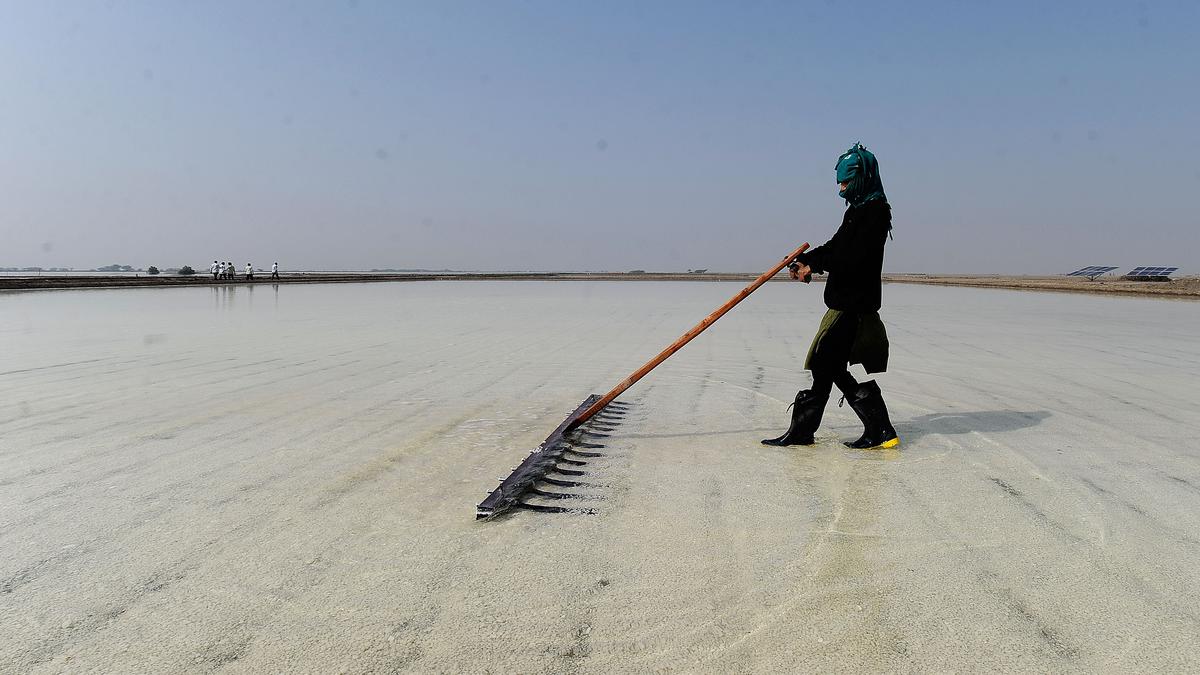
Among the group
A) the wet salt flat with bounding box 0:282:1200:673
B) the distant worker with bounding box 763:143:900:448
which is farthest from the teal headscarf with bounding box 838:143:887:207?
the wet salt flat with bounding box 0:282:1200:673

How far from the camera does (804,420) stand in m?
4.18

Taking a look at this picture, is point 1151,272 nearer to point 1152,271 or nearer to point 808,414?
point 1152,271

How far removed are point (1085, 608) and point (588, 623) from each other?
5.05 ft

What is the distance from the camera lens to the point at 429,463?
148 inches

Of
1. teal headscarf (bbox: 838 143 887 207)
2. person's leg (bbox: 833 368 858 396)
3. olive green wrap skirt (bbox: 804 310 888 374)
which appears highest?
teal headscarf (bbox: 838 143 887 207)

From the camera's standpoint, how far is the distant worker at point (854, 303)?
4012 mm

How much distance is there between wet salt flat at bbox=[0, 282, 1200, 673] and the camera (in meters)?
1.93

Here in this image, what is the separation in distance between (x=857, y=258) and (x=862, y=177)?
0.49 metres

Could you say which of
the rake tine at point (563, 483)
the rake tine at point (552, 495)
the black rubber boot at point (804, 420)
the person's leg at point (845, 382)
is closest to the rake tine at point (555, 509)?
the rake tine at point (552, 495)

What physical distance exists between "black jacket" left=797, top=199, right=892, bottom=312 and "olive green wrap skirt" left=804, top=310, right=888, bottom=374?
0.07 metres

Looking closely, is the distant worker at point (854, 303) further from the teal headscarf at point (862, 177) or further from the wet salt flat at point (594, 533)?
the wet salt flat at point (594, 533)

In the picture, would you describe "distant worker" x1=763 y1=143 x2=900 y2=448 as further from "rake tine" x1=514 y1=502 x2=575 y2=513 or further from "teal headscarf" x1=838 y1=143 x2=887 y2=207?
"rake tine" x1=514 y1=502 x2=575 y2=513

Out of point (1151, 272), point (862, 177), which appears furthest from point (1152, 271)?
point (862, 177)

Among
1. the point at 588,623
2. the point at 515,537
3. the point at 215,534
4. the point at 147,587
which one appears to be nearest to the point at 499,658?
the point at 588,623
